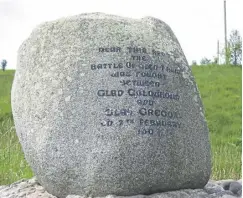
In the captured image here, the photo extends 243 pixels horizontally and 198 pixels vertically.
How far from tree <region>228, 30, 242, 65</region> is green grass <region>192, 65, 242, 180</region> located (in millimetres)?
3250

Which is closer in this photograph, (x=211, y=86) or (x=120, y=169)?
(x=120, y=169)

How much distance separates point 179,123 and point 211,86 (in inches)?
496

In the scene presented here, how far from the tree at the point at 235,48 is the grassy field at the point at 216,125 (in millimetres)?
3343

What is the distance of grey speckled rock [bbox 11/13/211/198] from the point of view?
5359 millimetres

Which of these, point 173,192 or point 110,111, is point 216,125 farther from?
point 110,111

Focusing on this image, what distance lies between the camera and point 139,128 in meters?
5.37

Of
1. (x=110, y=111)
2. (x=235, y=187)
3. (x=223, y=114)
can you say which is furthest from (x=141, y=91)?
(x=223, y=114)

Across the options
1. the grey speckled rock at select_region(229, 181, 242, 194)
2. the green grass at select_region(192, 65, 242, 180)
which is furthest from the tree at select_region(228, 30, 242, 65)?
the grey speckled rock at select_region(229, 181, 242, 194)

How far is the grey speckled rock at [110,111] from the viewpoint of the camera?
536 centimetres

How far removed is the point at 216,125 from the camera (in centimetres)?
1470

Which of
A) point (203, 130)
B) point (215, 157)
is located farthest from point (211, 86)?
point (203, 130)

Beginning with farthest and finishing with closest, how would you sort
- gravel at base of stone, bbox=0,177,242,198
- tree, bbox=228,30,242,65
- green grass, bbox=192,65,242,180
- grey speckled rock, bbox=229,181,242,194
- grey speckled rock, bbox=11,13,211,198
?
1. tree, bbox=228,30,242,65
2. green grass, bbox=192,65,242,180
3. grey speckled rock, bbox=229,181,242,194
4. gravel at base of stone, bbox=0,177,242,198
5. grey speckled rock, bbox=11,13,211,198

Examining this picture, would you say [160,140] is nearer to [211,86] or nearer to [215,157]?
[215,157]

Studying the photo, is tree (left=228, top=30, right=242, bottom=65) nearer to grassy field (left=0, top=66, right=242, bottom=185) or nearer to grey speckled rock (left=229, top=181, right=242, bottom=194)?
grassy field (left=0, top=66, right=242, bottom=185)
